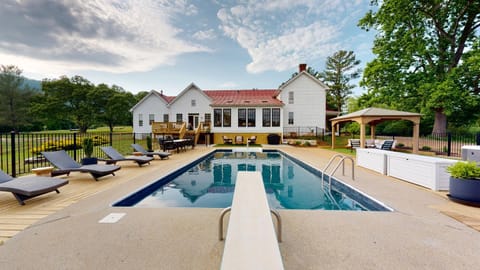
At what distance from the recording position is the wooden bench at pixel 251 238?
4.58 ft

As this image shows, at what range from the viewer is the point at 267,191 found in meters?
5.98

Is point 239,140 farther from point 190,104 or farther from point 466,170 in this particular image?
point 466,170

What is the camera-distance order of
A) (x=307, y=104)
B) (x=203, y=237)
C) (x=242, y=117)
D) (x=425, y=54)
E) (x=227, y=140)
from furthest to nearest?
(x=307, y=104) → (x=242, y=117) → (x=227, y=140) → (x=425, y=54) → (x=203, y=237)

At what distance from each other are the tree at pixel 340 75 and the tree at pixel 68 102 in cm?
3854

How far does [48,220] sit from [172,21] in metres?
14.5

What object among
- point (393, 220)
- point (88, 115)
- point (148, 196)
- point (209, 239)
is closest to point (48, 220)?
point (148, 196)

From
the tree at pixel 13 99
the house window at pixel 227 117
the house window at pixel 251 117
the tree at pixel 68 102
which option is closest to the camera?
the house window at pixel 251 117

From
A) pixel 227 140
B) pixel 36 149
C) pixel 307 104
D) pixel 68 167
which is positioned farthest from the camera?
pixel 307 104

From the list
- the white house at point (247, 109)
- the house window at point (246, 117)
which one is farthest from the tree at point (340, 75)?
Result: the house window at point (246, 117)

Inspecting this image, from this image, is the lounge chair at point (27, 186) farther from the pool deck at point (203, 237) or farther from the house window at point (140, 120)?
the house window at point (140, 120)

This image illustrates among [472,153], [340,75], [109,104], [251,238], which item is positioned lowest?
[251,238]

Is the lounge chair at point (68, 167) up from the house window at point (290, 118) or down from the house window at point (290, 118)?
down

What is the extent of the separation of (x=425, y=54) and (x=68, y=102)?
45.3m

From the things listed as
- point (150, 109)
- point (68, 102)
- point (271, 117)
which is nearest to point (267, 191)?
point (271, 117)
